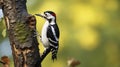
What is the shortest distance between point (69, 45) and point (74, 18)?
15.5 inches

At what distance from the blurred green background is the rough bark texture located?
5116 mm

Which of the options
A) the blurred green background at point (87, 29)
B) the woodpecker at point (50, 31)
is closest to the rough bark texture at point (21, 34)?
the woodpecker at point (50, 31)

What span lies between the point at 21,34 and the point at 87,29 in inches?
241

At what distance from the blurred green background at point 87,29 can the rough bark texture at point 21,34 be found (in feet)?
16.8

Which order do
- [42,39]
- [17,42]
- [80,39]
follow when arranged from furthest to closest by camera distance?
1. [80,39]
2. [42,39]
3. [17,42]

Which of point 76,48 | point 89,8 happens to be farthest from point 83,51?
point 89,8

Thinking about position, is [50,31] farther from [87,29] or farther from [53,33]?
[87,29]

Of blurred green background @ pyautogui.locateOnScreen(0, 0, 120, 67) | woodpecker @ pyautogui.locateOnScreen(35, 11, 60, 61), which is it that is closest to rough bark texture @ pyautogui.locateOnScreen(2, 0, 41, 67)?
woodpecker @ pyautogui.locateOnScreen(35, 11, 60, 61)

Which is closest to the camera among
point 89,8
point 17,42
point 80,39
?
point 17,42

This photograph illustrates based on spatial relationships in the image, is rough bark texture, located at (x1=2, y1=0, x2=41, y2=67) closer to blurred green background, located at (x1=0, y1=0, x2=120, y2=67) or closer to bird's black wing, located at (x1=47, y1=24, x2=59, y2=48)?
bird's black wing, located at (x1=47, y1=24, x2=59, y2=48)

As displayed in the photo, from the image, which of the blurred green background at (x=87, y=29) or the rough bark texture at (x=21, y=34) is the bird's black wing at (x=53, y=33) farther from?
the blurred green background at (x=87, y=29)

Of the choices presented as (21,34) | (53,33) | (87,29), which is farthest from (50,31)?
(87,29)

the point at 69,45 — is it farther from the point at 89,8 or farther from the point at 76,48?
the point at 89,8

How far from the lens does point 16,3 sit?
243 cm
